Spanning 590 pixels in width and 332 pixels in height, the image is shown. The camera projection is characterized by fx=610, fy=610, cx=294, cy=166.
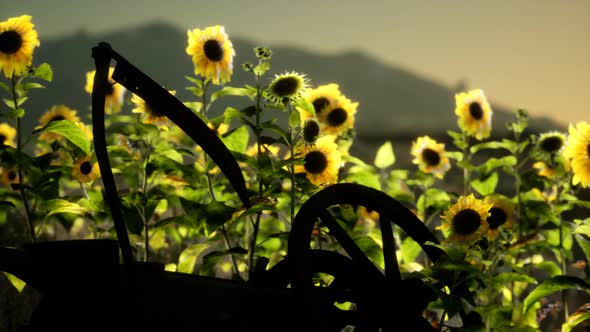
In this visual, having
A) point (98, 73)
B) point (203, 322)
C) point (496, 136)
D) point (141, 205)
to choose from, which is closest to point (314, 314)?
point (203, 322)

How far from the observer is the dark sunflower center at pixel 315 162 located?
4.59 feet

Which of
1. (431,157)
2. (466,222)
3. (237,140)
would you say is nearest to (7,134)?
(237,140)

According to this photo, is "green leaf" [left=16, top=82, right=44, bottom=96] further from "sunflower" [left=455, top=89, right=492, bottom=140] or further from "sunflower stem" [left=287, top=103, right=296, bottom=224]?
"sunflower" [left=455, top=89, right=492, bottom=140]

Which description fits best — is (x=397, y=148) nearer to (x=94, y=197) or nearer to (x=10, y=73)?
(x=94, y=197)

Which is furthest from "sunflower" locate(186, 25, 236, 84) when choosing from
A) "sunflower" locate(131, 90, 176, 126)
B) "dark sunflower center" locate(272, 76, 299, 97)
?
"dark sunflower center" locate(272, 76, 299, 97)

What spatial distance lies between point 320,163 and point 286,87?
196mm

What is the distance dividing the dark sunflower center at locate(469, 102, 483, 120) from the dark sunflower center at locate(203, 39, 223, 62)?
0.87 meters

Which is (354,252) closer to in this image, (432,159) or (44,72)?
(44,72)

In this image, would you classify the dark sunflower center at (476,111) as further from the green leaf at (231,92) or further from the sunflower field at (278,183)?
the green leaf at (231,92)

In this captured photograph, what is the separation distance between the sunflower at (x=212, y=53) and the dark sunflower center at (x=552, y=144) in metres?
0.94

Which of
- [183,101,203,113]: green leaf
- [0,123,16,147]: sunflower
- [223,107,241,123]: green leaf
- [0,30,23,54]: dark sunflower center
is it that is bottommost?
[223,107,241,123]: green leaf

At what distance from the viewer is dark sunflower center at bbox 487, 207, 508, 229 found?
152cm

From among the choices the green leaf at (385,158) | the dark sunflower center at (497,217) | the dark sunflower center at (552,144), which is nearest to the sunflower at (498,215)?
the dark sunflower center at (497,217)

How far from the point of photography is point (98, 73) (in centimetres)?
64
